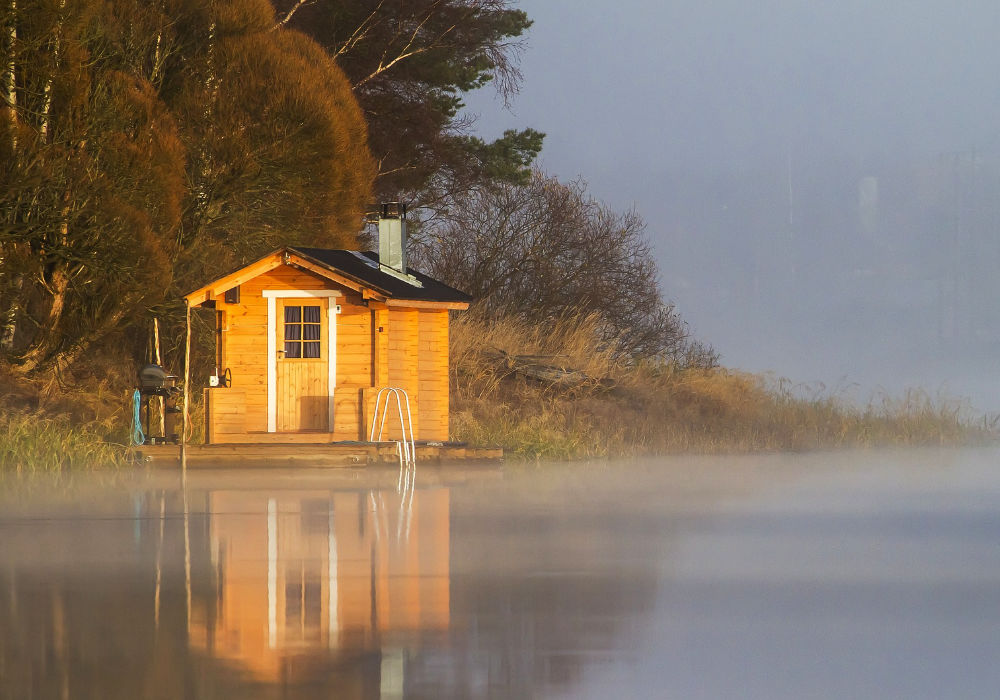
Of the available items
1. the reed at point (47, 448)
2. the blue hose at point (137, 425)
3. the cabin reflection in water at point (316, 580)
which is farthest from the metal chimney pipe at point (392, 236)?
the cabin reflection in water at point (316, 580)

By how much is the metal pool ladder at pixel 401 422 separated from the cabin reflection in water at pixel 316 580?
22.2ft

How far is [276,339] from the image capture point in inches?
965

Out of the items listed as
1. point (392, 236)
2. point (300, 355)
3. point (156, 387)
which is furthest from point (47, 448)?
point (392, 236)

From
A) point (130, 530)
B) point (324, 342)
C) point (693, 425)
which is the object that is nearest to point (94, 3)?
point (324, 342)

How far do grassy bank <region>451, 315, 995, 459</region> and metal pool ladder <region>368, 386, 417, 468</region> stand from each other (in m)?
3.09

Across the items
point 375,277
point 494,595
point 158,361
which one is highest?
point 375,277

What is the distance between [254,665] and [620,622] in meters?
2.20

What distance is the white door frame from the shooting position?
2447 centimetres

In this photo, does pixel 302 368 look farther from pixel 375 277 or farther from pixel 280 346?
pixel 375 277

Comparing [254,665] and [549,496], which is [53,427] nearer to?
[549,496]

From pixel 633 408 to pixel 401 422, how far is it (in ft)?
28.8

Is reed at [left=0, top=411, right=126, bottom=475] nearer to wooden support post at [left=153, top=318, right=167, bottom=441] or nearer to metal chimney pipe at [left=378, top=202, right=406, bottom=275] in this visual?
wooden support post at [left=153, top=318, right=167, bottom=441]

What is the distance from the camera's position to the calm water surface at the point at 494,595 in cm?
A: 661

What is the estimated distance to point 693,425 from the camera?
32.5m
